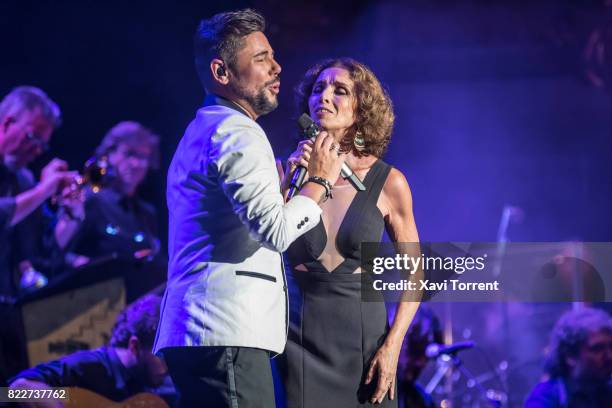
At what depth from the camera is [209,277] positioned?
84.1 inches

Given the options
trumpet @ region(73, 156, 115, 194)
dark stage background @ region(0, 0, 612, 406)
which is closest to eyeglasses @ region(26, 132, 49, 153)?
trumpet @ region(73, 156, 115, 194)

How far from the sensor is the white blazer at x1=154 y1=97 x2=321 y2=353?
210 cm

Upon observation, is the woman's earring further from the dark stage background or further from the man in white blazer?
the dark stage background

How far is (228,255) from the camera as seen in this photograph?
2172 millimetres

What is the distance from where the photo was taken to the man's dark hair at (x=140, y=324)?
3835 mm

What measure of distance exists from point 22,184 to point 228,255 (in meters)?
2.94

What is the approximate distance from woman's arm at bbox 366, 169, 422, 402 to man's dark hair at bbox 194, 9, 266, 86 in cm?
97

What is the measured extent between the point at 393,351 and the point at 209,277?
3.36 ft

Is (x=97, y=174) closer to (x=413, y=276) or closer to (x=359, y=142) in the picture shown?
(x=359, y=142)

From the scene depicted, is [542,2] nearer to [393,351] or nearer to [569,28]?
[569,28]

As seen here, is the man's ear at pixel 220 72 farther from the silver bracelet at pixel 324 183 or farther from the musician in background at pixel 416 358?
the musician in background at pixel 416 358

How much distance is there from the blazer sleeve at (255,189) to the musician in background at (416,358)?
101 inches

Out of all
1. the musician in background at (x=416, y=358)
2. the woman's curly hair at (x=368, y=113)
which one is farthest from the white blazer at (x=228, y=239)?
the musician in background at (x=416, y=358)

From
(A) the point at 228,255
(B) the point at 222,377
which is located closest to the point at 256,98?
(A) the point at 228,255
